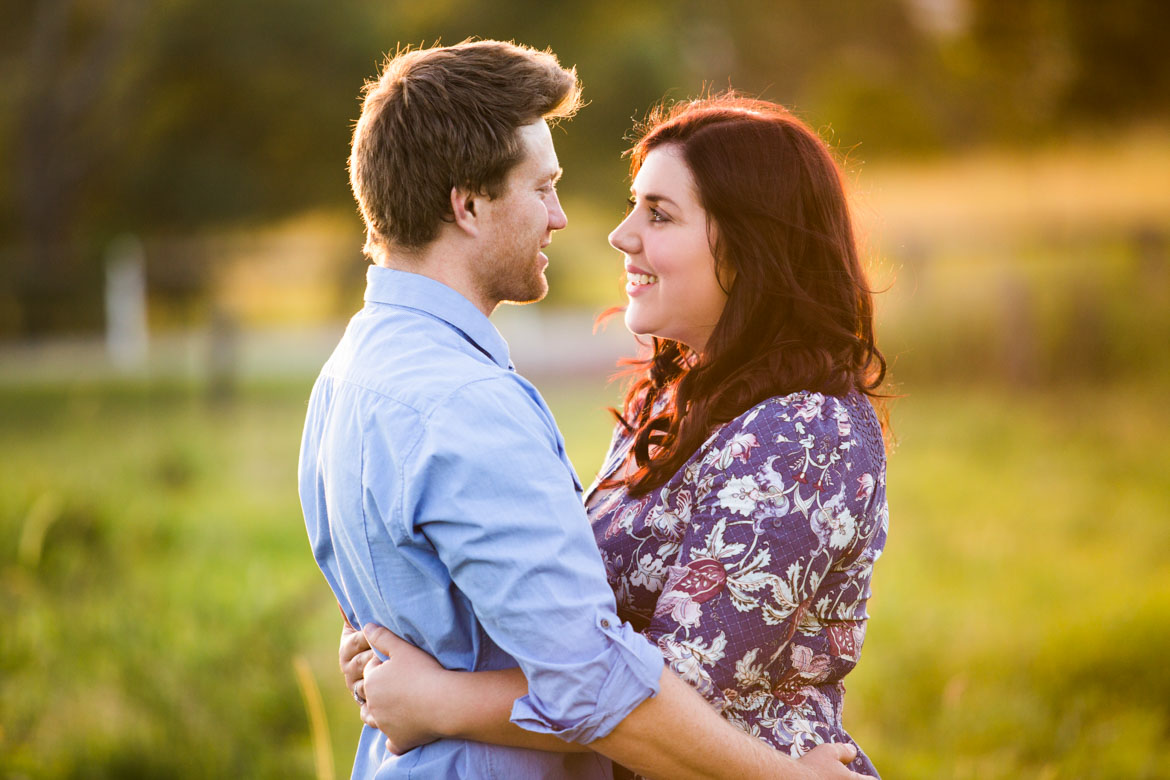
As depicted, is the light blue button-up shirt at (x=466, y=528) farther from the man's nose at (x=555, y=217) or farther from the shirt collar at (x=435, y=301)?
the man's nose at (x=555, y=217)

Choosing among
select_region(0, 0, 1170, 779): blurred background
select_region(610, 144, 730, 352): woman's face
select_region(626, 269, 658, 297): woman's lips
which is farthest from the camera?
select_region(0, 0, 1170, 779): blurred background

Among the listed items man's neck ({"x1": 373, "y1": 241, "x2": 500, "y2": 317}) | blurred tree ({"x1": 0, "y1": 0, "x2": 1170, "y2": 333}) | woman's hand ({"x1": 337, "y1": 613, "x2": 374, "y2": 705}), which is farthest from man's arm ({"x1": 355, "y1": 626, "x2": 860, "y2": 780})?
blurred tree ({"x1": 0, "y1": 0, "x2": 1170, "y2": 333})

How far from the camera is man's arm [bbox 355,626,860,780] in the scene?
1.69 metres

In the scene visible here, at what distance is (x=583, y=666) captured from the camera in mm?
1603

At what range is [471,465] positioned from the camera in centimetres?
159

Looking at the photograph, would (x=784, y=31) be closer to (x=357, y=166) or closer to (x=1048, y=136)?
(x=1048, y=136)

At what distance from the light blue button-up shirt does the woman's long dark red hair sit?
0.47 m

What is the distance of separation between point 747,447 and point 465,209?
2.15 feet

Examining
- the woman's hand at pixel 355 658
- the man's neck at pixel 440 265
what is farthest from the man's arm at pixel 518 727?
the man's neck at pixel 440 265

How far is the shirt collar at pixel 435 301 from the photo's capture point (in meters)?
1.87

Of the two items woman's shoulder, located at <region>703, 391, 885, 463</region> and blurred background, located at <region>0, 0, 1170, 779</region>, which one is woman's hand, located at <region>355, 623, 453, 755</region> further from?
blurred background, located at <region>0, 0, 1170, 779</region>

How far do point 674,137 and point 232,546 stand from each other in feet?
17.3

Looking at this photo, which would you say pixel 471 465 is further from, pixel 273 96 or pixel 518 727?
pixel 273 96

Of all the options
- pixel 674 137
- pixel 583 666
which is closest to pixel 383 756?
pixel 583 666
